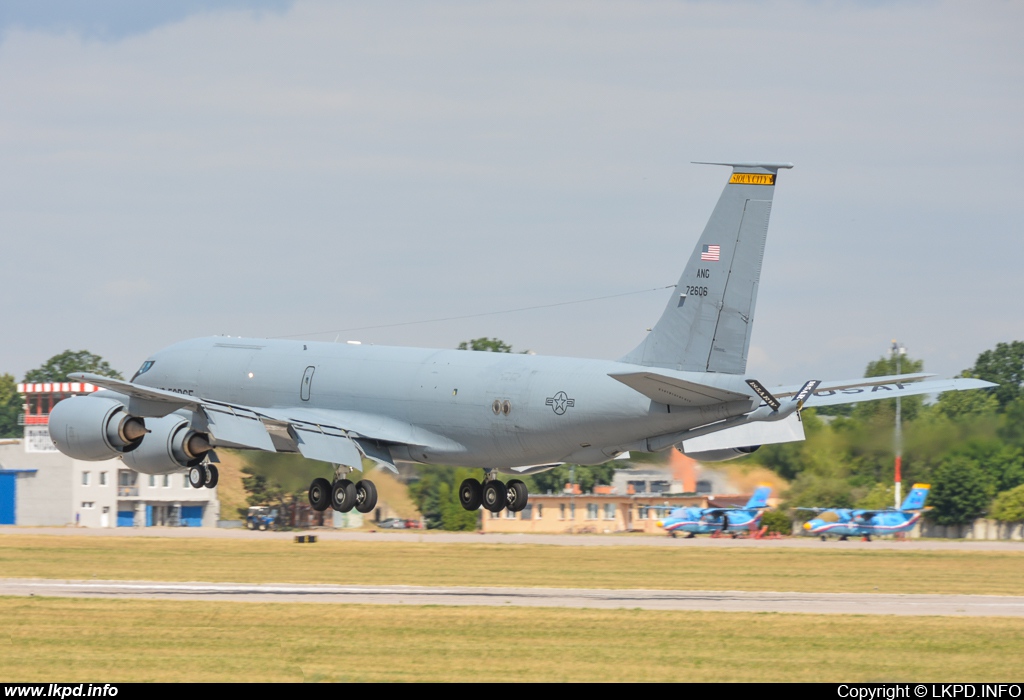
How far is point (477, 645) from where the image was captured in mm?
38406

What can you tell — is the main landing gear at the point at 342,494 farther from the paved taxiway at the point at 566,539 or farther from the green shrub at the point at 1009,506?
the green shrub at the point at 1009,506

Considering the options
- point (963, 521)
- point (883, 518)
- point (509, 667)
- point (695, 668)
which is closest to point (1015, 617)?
point (695, 668)

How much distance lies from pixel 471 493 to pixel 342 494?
4.59 m

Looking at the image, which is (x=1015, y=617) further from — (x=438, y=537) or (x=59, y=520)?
(x=59, y=520)

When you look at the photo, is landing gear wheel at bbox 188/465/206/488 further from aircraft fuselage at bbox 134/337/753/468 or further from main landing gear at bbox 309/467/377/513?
main landing gear at bbox 309/467/377/513

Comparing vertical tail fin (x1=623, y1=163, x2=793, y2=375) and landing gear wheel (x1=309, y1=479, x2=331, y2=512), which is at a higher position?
vertical tail fin (x1=623, y1=163, x2=793, y2=375)

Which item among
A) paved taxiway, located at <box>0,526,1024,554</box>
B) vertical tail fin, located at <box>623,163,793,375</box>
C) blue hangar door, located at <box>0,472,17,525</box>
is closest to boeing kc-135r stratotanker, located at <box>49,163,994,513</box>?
vertical tail fin, located at <box>623,163,793,375</box>

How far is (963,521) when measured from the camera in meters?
113

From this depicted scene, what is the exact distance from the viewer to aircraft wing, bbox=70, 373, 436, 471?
4666 centimetres

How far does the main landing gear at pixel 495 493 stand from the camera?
167ft

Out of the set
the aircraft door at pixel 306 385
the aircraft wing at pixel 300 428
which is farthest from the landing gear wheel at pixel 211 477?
the aircraft door at pixel 306 385

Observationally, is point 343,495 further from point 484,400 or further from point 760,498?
point 760,498

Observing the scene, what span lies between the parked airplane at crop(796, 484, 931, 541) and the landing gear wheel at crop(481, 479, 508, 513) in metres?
59.1

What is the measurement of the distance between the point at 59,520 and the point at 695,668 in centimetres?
9821
